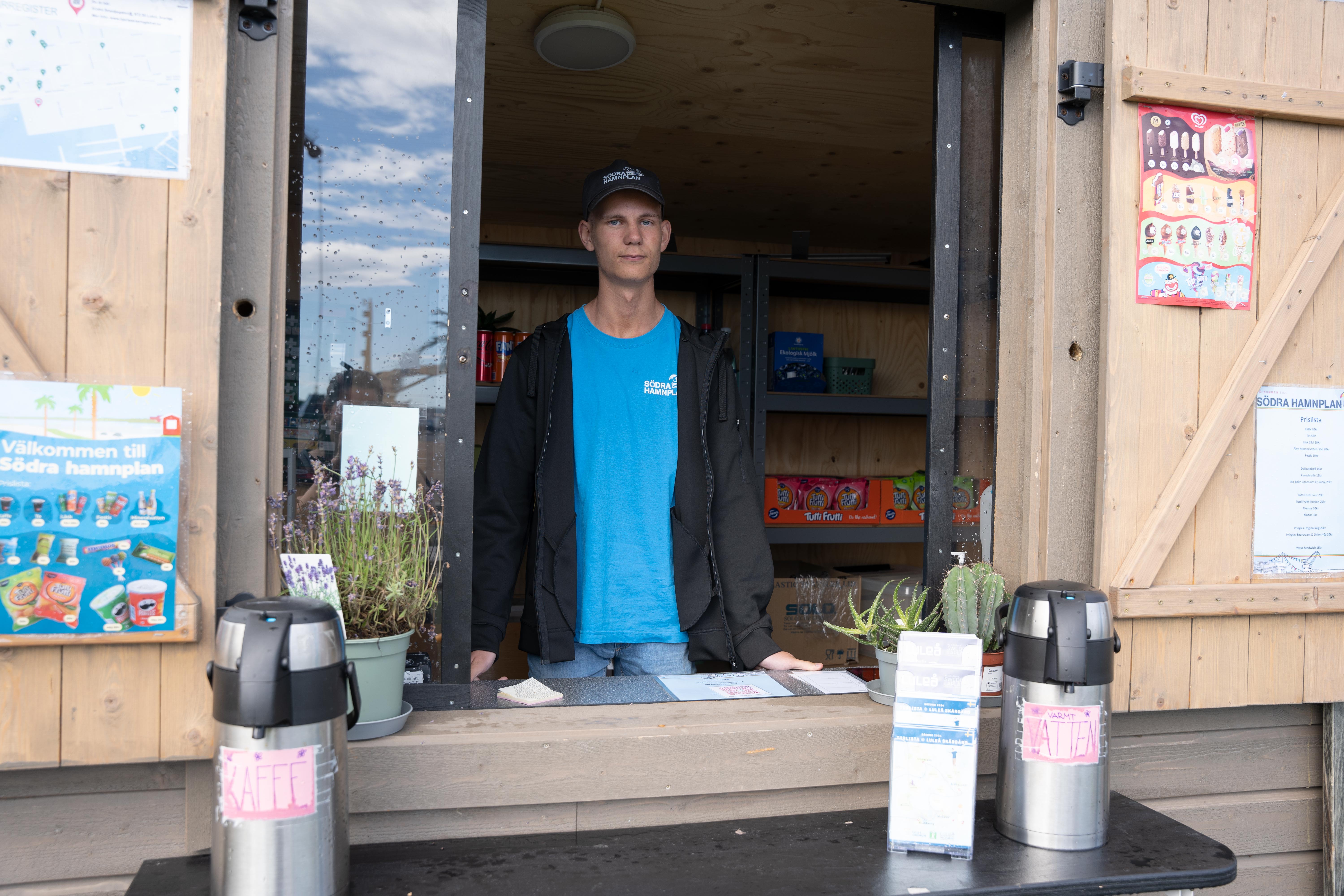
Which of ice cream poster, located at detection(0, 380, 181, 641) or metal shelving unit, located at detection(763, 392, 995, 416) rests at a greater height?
metal shelving unit, located at detection(763, 392, 995, 416)

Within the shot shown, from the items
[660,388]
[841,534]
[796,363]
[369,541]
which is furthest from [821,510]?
[369,541]

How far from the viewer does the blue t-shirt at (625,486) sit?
2227 mm

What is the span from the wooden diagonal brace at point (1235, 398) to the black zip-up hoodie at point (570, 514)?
826 mm

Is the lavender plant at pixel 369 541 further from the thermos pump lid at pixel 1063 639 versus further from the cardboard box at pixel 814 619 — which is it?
the cardboard box at pixel 814 619

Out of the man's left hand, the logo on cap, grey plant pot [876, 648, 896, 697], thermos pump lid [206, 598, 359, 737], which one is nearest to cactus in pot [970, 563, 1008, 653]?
grey plant pot [876, 648, 896, 697]

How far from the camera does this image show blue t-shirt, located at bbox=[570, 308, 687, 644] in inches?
87.7

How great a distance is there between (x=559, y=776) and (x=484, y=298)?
300 cm

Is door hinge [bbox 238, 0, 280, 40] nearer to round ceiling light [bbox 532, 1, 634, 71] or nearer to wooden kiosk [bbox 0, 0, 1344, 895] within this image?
wooden kiosk [bbox 0, 0, 1344, 895]

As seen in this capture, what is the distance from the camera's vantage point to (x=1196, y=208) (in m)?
1.87

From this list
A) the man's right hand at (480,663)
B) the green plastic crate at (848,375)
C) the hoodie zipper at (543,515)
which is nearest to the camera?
A: the man's right hand at (480,663)

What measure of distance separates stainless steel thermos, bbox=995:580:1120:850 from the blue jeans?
931 mm

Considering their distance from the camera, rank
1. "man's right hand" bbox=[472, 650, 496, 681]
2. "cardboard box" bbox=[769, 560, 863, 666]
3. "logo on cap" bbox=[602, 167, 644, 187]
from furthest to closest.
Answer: "cardboard box" bbox=[769, 560, 863, 666], "logo on cap" bbox=[602, 167, 644, 187], "man's right hand" bbox=[472, 650, 496, 681]

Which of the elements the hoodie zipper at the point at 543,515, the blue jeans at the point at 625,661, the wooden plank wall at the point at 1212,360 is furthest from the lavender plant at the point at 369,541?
the wooden plank wall at the point at 1212,360

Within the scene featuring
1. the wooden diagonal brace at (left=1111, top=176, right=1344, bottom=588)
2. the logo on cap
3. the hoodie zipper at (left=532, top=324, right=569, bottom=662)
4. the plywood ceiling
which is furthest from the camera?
the plywood ceiling
